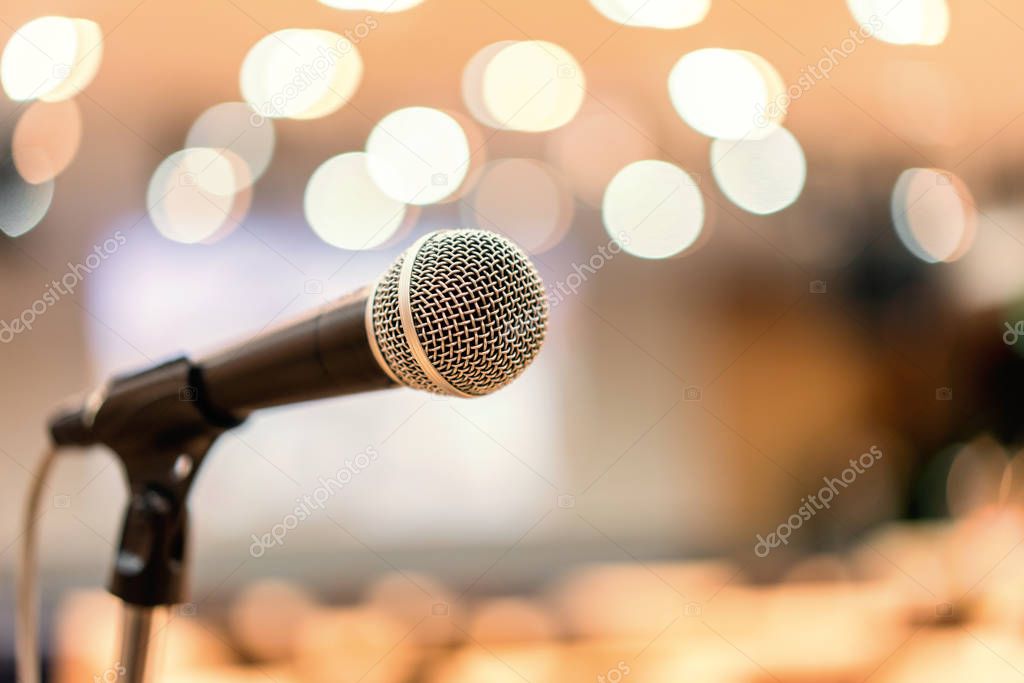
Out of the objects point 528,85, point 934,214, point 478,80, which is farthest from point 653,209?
point 934,214

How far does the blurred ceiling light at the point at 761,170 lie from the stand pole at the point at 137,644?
13.0 feet

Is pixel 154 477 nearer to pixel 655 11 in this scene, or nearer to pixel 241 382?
pixel 241 382

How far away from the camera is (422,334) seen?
19.2 inches

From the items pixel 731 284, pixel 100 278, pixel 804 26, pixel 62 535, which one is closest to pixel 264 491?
pixel 62 535

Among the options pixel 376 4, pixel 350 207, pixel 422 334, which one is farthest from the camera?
pixel 350 207

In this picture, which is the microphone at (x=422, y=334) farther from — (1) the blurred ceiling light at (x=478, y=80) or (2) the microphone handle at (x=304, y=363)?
(1) the blurred ceiling light at (x=478, y=80)

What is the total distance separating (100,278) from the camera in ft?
12.6

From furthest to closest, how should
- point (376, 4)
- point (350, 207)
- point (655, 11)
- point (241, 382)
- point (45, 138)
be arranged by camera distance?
point (350, 207), point (45, 138), point (655, 11), point (376, 4), point (241, 382)

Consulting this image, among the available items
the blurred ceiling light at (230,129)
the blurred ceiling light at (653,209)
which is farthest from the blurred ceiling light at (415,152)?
the blurred ceiling light at (653,209)

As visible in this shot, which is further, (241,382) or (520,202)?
(520,202)

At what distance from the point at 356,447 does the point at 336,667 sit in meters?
1.36

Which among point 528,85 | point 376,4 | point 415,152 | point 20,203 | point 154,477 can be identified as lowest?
point 20,203

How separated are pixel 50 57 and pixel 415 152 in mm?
1527

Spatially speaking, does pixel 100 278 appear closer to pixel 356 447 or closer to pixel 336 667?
pixel 356 447
